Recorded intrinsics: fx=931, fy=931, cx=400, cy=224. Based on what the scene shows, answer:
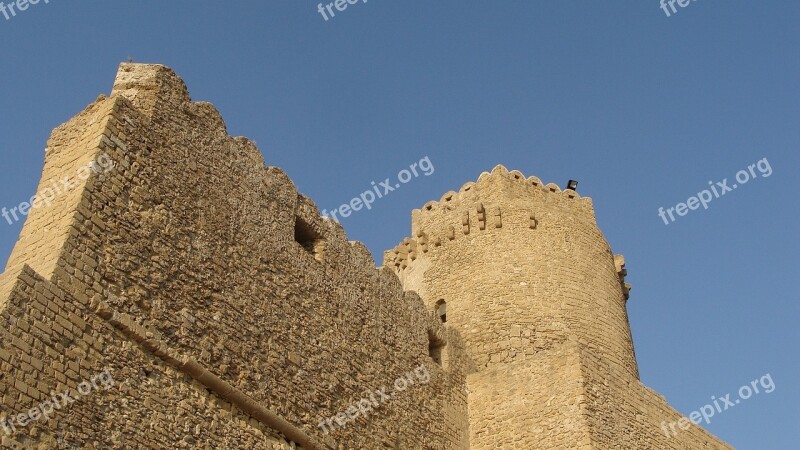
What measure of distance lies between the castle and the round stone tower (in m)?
0.04

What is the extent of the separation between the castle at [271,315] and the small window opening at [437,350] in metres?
0.04

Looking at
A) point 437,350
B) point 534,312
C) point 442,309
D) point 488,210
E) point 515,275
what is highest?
point 488,210

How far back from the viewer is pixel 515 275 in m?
14.4

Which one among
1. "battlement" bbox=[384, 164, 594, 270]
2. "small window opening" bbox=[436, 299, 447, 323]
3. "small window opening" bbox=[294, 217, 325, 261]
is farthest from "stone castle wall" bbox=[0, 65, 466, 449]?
"battlement" bbox=[384, 164, 594, 270]

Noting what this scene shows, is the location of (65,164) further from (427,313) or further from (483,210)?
(483,210)

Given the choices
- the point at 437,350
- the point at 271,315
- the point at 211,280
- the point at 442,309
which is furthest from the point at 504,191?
the point at 211,280

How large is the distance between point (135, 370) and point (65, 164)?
223 cm

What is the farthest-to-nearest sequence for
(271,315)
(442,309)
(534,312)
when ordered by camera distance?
(442,309) < (534,312) < (271,315)

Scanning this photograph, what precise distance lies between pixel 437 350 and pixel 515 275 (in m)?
1.89

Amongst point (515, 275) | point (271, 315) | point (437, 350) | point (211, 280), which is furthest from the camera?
point (515, 275)

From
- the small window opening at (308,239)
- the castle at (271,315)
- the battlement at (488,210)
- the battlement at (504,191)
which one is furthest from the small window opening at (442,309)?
the small window opening at (308,239)

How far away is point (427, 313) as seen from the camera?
13.3m

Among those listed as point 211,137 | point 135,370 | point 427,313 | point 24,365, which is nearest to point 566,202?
point 427,313

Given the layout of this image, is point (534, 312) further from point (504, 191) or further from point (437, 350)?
point (504, 191)
